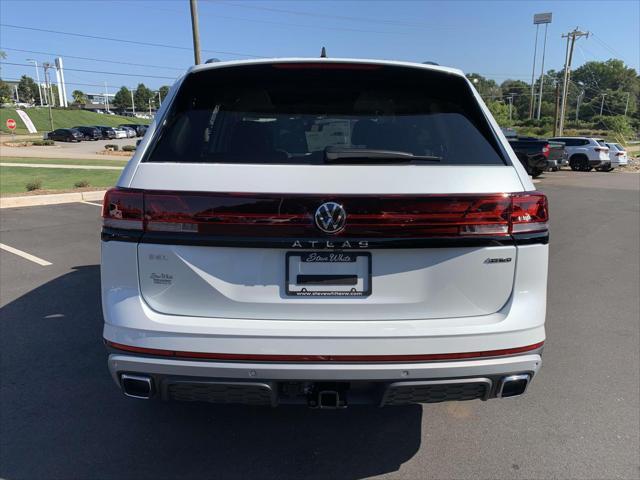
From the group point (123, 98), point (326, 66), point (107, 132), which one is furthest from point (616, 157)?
point (123, 98)

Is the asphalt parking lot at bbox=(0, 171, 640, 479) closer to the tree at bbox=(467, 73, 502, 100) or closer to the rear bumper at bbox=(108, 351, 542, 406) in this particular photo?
the rear bumper at bbox=(108, 351, 542, 406)

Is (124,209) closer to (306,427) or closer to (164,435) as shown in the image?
(164,435)

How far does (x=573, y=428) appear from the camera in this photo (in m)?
2.95

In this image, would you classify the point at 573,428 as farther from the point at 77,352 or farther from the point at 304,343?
the point at 77,352

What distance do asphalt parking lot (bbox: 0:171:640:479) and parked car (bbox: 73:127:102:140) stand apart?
63.8m

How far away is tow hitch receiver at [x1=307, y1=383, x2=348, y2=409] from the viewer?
2131 millimetres

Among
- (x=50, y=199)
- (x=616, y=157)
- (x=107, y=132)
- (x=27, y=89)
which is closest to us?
(x=50, y=199)

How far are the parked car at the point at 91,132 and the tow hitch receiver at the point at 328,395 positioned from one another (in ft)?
219

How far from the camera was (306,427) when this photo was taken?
297cm

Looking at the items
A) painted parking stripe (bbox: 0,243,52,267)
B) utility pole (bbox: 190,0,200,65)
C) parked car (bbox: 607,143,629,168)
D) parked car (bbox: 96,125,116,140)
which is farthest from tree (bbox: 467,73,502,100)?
painted parking stripe (bbox: 0,243,52,267)

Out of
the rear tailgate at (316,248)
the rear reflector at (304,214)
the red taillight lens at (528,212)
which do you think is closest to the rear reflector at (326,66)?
the rear tailgate at (316,248)

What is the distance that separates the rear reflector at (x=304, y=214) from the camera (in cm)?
200

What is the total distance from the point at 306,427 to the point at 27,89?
155947 millimetres

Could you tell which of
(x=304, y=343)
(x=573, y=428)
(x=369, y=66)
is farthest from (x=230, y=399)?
(x=573, y=428)
